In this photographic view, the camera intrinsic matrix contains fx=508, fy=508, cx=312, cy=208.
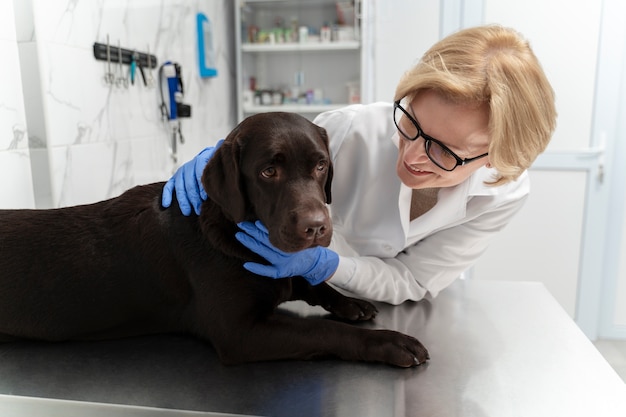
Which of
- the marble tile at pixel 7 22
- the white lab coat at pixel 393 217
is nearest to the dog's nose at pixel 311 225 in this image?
the white lab coat at pixel 393 217

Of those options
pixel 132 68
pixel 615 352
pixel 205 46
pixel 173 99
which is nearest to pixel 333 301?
pixel 132 68

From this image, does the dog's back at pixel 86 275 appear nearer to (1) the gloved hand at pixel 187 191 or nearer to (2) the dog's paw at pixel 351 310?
(1) the gloved hand at pixel 187 191

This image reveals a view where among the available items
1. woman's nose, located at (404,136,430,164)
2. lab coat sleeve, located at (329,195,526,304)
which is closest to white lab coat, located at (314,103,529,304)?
lab coat sleeve, located at (329,195,526,304)

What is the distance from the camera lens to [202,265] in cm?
95

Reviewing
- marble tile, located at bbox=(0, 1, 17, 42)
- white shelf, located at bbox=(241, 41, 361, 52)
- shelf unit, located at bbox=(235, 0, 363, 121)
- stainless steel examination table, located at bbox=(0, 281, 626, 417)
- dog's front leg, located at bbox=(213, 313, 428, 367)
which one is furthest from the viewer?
shelf unit, located at bbox=(235, 0, 363, 121)

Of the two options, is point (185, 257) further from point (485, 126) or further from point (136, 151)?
point (136, 151)

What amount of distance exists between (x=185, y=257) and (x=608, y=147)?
2751 millimetres

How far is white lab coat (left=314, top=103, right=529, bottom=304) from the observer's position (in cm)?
121

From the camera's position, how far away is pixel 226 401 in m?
0.81

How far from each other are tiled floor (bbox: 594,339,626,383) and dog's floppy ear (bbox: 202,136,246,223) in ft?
8.32

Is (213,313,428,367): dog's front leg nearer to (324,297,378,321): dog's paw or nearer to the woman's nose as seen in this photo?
(324,297,378,321): dog's paw

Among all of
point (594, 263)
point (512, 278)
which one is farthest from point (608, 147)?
point (512, 278)

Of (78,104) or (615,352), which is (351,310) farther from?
(615,352)

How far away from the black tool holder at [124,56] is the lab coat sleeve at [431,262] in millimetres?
1197
